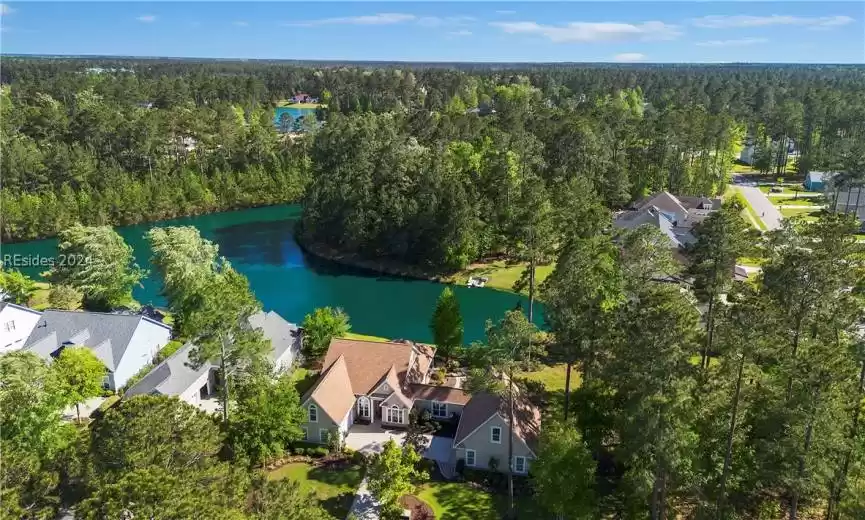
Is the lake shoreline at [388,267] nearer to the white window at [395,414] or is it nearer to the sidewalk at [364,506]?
the white window at [395,414]

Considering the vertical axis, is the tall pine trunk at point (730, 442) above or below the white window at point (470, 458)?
above

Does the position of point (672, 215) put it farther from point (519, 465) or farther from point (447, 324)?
point (519, 465)

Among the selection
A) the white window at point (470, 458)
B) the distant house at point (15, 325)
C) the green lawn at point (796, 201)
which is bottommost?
the white window at point (470, 458)

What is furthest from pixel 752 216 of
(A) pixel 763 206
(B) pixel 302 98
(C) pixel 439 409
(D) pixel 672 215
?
(B) pixel 302 98

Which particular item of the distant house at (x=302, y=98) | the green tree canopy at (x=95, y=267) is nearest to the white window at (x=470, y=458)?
the green tree canopy at (x=95, y=267)

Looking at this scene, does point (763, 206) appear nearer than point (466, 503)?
No

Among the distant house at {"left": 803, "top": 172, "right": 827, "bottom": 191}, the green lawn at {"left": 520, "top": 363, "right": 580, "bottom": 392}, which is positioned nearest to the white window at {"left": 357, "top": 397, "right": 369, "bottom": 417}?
the green lawn at {"left": 520, "top": 363, "right": 580, "bottom": 392}

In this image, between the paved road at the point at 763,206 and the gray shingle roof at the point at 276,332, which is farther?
the paved road at the point at 763,206
